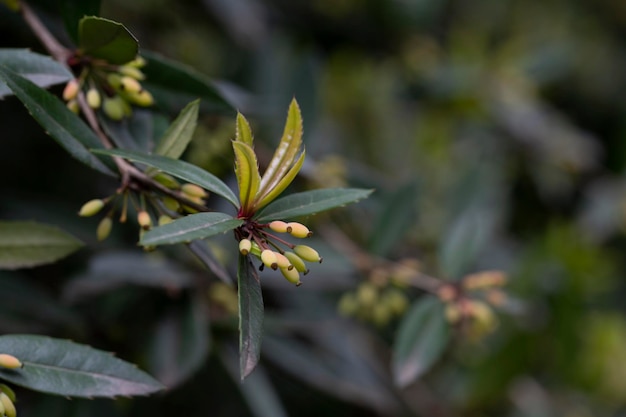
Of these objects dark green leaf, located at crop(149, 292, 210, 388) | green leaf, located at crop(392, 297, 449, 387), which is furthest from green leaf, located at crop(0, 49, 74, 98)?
green leaf, located at crop(392, 297, 449, 387)

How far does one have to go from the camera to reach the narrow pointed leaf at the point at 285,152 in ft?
2.09

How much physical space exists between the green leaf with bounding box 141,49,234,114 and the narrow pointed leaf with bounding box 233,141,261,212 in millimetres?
258

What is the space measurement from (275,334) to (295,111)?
2.41ft

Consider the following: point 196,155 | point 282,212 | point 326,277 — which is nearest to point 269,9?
point 196,155

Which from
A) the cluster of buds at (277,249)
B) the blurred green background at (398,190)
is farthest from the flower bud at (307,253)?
the blurred green background at (398,190)

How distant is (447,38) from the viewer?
2256mm

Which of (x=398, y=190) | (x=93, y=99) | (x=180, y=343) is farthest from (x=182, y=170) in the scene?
(x=398, y=190)

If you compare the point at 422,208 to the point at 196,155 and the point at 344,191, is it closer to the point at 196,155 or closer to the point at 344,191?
the point at 196,155

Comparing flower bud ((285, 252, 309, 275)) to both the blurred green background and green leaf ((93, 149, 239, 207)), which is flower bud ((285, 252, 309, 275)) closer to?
green leaf ((93, 149, 239, 207))

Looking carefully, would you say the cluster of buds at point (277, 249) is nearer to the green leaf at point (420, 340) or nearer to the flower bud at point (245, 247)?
the flower bud at point (245, 247)

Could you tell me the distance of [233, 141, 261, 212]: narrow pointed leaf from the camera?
0.60m

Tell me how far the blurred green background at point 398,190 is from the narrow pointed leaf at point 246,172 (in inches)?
17.7

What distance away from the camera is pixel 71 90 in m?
0.73

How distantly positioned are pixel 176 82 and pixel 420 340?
0.55m
